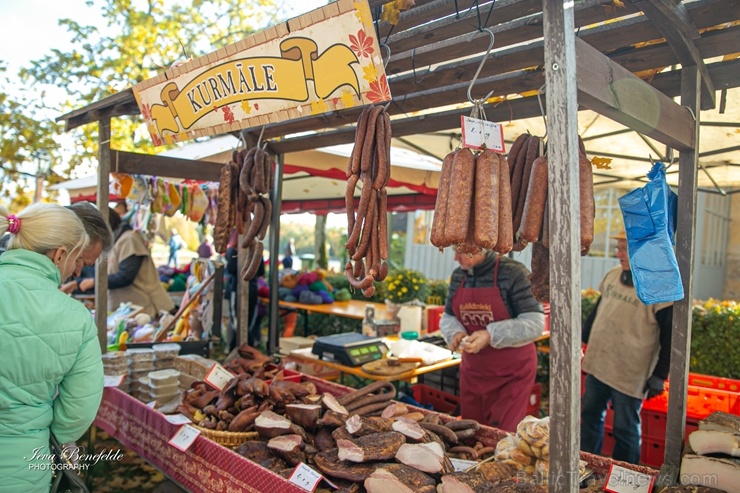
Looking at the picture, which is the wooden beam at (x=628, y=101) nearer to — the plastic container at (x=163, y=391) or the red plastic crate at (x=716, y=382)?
the red plastic crate at (x=716, y=382)

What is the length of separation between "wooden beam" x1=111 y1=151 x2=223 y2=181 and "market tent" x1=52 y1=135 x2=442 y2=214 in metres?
0.05

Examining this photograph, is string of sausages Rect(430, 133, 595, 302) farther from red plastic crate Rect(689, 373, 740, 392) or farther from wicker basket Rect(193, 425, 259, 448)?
red plastic crate Rect(689, 373, 740, 392)

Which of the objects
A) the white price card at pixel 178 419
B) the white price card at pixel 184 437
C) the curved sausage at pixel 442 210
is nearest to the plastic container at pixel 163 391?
the white price card at pixel 178 419

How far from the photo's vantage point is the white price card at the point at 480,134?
6.05 feet

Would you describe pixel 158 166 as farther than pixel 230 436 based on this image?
Yes

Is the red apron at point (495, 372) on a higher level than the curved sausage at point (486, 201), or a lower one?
lower

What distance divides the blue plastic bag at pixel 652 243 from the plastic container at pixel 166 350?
11.6 ft

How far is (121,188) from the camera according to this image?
5.52m

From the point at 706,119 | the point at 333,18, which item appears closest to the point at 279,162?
the point at 333,18

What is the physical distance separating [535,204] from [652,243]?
59 centimetres

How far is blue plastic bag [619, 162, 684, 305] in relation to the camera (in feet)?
6.79

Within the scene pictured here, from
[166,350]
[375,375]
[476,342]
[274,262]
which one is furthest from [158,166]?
[476,342]

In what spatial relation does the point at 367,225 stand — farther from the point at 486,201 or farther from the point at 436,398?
the point at 436,398

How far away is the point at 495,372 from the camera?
4016 mm
